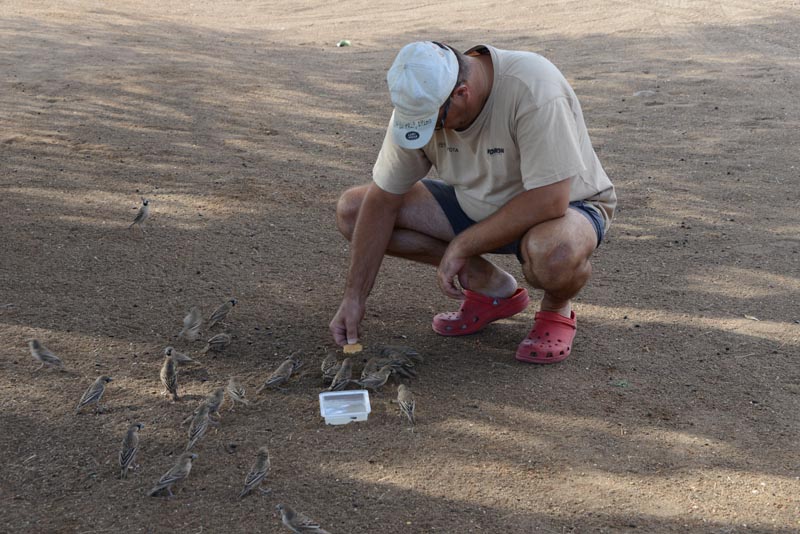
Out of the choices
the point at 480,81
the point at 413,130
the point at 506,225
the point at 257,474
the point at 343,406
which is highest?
the point at 480,81

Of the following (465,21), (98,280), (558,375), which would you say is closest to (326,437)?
(558,375)

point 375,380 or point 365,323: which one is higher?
point 375,380

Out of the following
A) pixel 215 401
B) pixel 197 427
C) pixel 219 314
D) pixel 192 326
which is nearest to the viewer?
pixel 197 427

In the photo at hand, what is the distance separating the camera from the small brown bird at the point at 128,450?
14.4 feet

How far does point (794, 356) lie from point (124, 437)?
392 cm

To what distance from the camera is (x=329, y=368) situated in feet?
17.4

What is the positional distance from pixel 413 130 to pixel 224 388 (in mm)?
1811

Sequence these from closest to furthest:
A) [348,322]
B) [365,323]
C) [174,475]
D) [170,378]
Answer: [174,475]
[170,378]
[348,322]
[365,323]

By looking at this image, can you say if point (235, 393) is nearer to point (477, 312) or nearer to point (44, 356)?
point (44, 356)

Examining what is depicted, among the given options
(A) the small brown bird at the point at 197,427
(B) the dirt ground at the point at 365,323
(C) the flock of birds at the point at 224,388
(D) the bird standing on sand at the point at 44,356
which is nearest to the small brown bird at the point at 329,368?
(C) the flock of birds at the point at 224,388

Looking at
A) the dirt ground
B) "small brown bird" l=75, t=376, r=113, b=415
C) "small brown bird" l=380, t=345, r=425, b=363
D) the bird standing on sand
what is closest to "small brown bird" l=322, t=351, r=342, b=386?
the dirt ground

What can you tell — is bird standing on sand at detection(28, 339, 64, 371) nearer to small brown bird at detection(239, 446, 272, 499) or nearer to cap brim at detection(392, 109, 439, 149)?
small brown bird at detection(239, 446, 272, 499)

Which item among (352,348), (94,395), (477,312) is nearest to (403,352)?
(352,348)

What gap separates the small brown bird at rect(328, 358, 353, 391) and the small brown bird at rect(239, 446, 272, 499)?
804 mm
